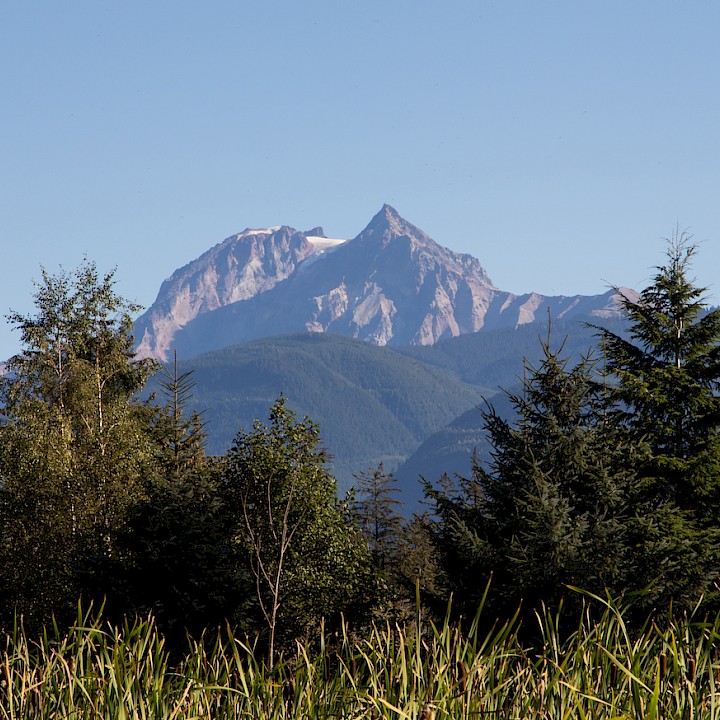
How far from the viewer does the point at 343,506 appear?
3803 centimetres

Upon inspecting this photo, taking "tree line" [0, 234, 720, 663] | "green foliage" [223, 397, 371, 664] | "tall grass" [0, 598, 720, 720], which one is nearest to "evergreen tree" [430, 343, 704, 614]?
"tree line" [0, 234, 720, 663]

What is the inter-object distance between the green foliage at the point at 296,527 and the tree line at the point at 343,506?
77 millimetres

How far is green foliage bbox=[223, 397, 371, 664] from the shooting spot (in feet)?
114

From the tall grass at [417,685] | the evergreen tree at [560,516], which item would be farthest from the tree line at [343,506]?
the tall grass at [417,685]

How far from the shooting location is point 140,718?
5.92 m

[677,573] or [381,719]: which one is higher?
[381,719]

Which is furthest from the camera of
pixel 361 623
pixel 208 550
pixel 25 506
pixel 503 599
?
pixel 25 506

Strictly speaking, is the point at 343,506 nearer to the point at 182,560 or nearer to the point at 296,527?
the point at 296,527

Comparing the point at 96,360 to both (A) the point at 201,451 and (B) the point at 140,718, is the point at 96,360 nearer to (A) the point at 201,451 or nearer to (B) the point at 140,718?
(A) the point at 201,451

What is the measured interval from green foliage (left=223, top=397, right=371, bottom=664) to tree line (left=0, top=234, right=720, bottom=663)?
77 millimetres

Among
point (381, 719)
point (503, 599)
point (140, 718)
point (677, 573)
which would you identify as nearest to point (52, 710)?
point (140, 718)

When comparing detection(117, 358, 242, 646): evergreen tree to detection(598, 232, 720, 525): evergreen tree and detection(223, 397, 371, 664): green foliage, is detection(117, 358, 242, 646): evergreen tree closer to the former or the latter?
detection(223, 397, 371, 664): green foliage

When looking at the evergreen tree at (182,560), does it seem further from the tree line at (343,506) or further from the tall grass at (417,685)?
the tall grass at (417,685)

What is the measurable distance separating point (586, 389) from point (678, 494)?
4268 millimetres
